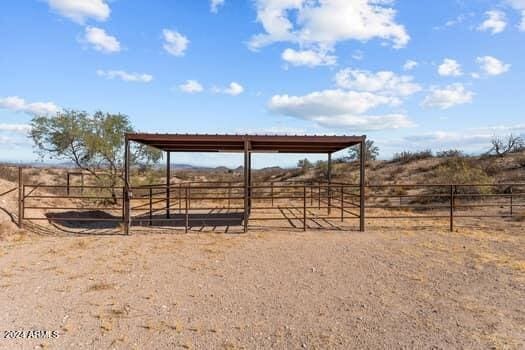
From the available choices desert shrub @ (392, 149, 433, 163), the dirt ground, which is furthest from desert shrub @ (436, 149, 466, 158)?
the dirt ground

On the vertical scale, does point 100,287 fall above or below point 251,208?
below

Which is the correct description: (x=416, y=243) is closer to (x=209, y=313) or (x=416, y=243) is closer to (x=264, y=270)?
(x=264, y=270)

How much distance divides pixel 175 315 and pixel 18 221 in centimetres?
759

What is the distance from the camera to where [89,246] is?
8102mm

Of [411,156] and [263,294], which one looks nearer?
[263,294]

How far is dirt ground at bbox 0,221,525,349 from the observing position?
3.75 metres

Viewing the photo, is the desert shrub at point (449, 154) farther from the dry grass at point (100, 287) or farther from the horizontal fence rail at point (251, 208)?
the dry grass at point (100, 287)

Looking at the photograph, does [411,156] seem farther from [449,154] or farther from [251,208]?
[251,208]

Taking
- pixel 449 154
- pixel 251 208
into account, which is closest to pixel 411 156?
pixel 449 154

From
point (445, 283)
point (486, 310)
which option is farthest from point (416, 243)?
point (486, 310)

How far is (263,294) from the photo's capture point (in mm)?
→ 5023

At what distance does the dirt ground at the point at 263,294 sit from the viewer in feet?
12.3

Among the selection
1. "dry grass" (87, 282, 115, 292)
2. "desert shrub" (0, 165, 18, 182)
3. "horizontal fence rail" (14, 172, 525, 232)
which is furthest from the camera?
"desert shrub" (0, 165, 18, 182)

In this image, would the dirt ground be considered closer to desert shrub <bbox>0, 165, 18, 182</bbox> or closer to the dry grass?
the dry grass
